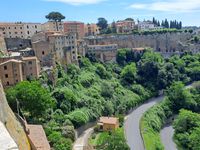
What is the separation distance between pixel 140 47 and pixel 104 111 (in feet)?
141

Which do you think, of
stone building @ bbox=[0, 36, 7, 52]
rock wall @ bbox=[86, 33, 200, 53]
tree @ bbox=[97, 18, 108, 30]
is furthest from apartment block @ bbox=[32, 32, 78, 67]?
tree @ bbox=[97, 18, 108, 30]

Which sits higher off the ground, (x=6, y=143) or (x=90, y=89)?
(x=6, y=143)

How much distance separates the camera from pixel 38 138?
84.0ft

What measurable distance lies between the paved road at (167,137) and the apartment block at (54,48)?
65.7 feet

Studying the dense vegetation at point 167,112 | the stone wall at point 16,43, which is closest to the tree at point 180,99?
the dense vegetation at point 167,112

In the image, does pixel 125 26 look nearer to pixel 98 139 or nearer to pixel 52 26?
pixel 52 26

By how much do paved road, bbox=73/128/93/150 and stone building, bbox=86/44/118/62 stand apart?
102ft

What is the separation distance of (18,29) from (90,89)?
23.2m

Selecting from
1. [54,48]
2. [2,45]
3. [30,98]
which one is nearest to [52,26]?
[54,48]

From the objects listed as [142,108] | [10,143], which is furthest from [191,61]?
[10,143]

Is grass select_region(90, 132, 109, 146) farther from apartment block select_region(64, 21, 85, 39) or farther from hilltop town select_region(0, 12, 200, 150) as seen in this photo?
apartment block select_region(64, 21, 85, 39)

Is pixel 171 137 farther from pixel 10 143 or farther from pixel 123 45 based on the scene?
pixel 123 45

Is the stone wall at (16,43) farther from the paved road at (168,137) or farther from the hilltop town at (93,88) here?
the paved road at (168,137)

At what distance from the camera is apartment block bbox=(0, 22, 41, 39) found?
6231 centimetres
